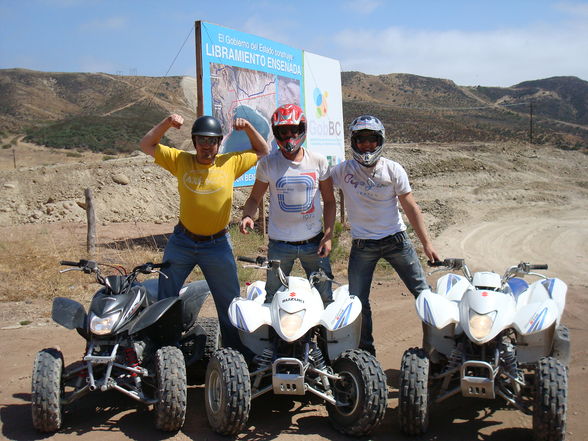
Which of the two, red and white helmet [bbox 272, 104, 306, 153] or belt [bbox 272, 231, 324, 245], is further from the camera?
belt [bbox 272, 231, 324, 245]

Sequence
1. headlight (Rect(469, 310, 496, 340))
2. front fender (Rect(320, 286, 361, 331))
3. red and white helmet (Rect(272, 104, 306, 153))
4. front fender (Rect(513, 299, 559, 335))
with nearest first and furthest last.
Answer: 1. headlight (Rect(469, 310, 496, 340))
2. front fender (Rect(513, 299, 559, 335))
3. front fender (Rect(320, 286, 361, 331))
4. red and white helmet (Rect(272, 104, 306, 153))

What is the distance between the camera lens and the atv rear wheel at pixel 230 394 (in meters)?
3.92

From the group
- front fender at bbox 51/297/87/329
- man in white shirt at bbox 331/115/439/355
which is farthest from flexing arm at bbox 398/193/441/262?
front fender at bbox 51/297/87/329

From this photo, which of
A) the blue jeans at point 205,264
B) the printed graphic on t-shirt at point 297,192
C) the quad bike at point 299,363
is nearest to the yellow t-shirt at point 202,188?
the blue jeans at point 205,264

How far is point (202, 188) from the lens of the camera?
186 inches

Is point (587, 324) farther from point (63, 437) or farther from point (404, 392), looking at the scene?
point (63, 437)

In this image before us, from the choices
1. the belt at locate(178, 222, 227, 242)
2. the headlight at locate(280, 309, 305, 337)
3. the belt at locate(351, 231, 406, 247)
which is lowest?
the headlight at locate(280, 309, 305, 337)

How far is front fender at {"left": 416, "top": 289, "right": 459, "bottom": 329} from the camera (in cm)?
418

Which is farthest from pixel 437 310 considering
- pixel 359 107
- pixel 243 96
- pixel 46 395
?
pixel 359 107

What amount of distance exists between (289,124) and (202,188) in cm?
82

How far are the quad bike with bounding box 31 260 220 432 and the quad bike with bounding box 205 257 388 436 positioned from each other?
29cm

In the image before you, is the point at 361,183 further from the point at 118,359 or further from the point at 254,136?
the point at 118,359

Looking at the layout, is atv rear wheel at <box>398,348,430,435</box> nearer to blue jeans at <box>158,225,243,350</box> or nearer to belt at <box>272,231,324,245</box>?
belt at <box>272,231,324,245</box>

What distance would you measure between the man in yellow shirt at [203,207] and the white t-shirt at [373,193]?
33.2 inches
